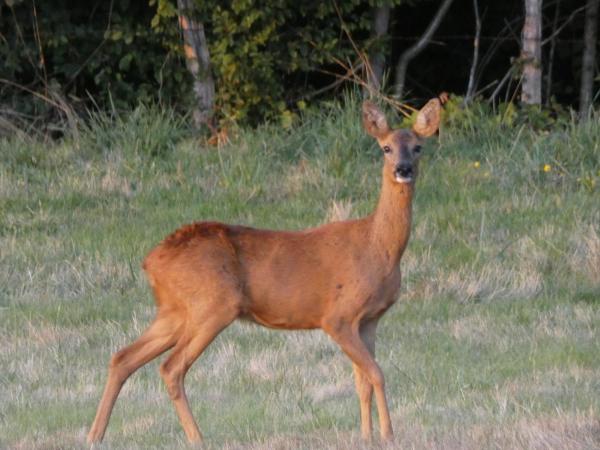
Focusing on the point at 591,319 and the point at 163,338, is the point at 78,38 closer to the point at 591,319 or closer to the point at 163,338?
the point at 591,319

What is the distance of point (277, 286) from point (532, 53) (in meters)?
9.77

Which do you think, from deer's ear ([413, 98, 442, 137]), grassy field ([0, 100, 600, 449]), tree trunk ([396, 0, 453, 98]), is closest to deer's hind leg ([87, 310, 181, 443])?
grassy field ([0, 100, 600, 449])

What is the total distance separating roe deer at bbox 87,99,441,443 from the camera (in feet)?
27.1

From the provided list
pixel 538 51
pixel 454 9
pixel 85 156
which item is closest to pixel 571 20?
pixel 454 9

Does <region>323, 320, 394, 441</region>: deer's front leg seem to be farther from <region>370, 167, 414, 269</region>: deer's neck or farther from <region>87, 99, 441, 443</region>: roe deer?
<region>370, 167, 414, 269</region>: deer's neck

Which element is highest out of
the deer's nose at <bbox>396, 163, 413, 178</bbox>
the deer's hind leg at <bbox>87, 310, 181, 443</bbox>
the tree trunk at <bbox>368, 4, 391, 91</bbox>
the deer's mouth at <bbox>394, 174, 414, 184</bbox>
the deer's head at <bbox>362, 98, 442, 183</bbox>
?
the deer's head at <bbox>362, 98, 442, 183</bbox>

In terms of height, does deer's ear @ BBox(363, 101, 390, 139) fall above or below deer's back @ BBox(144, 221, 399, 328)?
above

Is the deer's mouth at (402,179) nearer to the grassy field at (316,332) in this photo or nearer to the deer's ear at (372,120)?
the deer's ear at (372,120)

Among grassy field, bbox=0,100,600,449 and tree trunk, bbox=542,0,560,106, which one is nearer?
grassy field, bbox=0,100,600,449

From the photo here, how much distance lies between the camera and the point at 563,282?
12.5 metres

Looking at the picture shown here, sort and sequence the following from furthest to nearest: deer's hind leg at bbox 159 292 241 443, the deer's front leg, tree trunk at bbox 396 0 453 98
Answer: tree trunk at bbox 396 0 453 98 < deer's hind leg at bbox 159 292 241 443 < the deer's front leg

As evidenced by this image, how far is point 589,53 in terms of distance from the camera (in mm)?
21578

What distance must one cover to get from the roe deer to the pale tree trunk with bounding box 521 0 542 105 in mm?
9109

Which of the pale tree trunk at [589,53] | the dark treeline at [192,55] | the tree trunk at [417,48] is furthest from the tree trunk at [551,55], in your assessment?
the tree trunk at [417,48]
